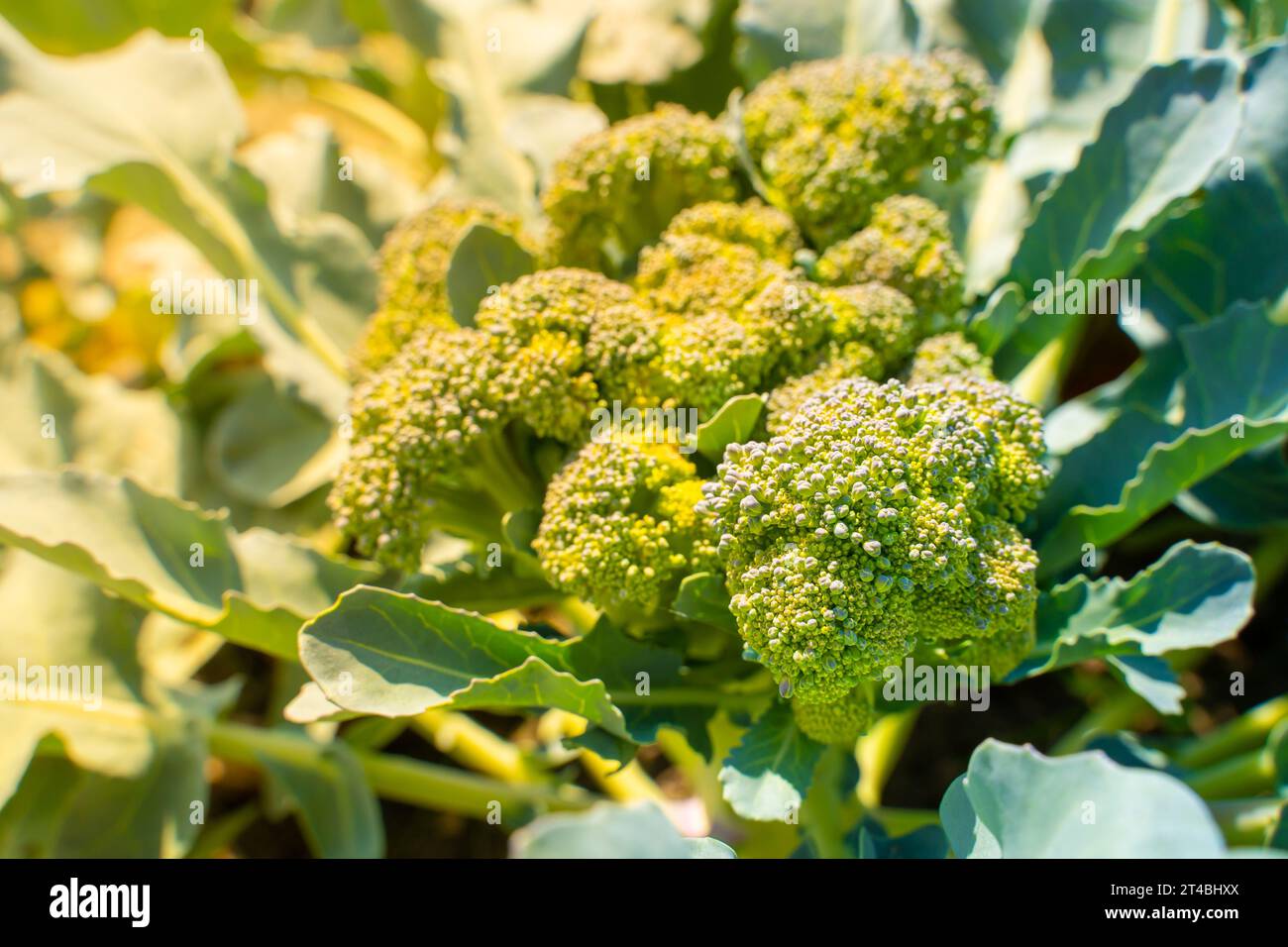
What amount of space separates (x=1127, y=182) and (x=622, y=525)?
79 centimetres

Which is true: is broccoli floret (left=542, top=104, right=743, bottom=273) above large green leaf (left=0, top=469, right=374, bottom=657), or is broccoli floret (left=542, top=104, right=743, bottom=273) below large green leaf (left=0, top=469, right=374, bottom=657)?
above

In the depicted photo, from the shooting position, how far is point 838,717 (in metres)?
1.17

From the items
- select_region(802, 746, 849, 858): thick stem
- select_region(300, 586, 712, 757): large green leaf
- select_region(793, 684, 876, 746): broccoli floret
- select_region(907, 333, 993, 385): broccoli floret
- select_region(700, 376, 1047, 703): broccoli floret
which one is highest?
select_region(907, 333, 993, 385): broccoli floret

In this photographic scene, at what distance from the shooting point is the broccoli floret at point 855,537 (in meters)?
1.05

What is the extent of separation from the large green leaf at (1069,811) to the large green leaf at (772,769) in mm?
157

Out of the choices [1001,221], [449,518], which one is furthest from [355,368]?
[1001,221]

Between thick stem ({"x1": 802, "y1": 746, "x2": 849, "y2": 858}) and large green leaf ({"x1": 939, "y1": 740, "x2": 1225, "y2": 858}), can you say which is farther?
thick stem ({"x1": 802, "y1": 746, "x2": 849, "y2": 858})

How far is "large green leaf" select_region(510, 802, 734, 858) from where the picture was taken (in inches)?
31.4

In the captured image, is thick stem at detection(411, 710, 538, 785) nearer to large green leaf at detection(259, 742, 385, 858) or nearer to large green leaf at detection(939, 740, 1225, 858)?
large green leaf at detection(259, 742, 385, 858)

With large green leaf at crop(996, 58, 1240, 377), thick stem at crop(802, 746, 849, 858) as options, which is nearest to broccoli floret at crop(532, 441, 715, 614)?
thick stem at crop(802, 746, 849, 858)

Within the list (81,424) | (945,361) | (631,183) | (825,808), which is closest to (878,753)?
(825,808)

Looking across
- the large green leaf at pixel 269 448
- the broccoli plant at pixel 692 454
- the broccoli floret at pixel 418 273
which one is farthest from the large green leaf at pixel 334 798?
the broccoli floret at pixel 418 273

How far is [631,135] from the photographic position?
56.2 inches
